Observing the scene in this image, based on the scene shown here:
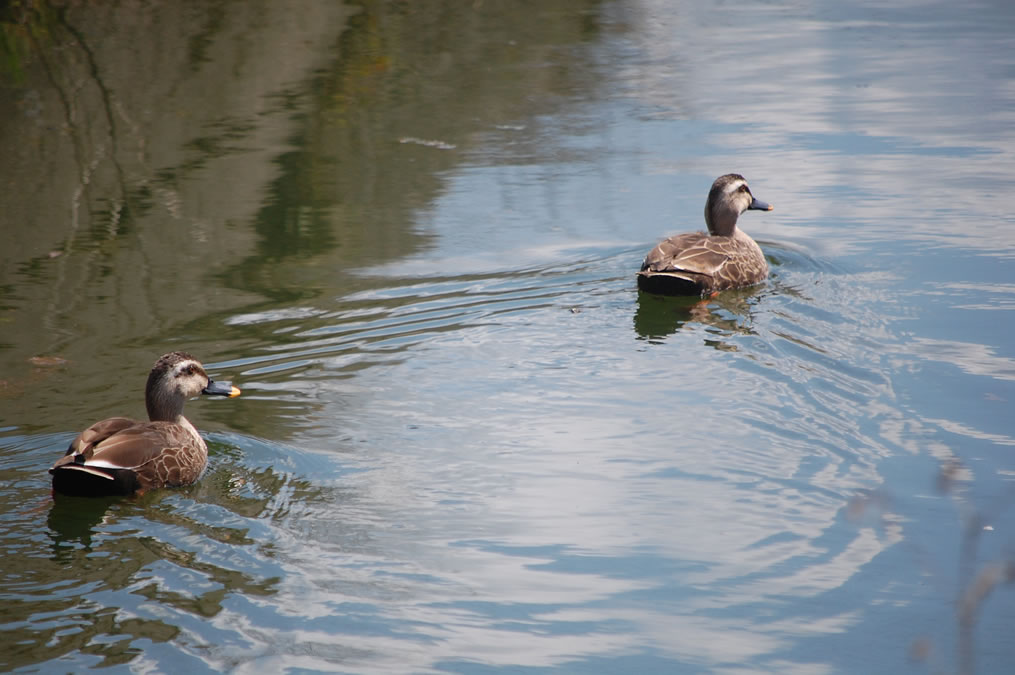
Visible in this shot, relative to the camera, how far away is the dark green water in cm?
546

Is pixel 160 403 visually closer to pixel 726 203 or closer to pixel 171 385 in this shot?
pixel 171 385

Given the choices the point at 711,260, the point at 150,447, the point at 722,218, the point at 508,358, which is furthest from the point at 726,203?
the point at 150,447

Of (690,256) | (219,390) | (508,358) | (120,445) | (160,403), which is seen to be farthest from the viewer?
(690,256)

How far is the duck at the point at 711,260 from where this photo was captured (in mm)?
9703

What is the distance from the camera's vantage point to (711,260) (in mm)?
9883

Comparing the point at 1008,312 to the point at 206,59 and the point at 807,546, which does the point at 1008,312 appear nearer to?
the point at 807,546

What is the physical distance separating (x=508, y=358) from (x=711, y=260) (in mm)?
2238

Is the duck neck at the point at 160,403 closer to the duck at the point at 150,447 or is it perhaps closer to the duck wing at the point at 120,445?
the duck at the point at 150,447

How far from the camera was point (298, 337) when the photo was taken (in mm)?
9016

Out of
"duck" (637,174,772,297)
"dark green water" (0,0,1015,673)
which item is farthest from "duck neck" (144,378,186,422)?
"duck" (637,174,772,297)

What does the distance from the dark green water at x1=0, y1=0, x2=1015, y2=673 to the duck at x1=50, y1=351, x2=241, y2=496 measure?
0.14 metres

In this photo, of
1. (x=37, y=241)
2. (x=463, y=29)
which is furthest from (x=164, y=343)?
(x=463, y=29)

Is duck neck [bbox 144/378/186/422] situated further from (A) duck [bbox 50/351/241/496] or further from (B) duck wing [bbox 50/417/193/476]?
(B) duck wing [bbox 50/417/193/476]

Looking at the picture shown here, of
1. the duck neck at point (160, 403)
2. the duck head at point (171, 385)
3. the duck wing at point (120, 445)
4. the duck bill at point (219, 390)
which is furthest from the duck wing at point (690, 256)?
the duck wing at point (120, 445)
